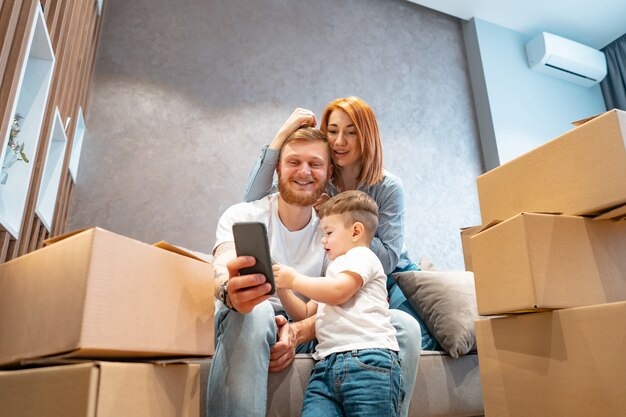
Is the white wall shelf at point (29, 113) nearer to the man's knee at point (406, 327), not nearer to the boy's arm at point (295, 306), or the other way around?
the boy's arm at point (295, 306)

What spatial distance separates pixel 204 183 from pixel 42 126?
920 mm

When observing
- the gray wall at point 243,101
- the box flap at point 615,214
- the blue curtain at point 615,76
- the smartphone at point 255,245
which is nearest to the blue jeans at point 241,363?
the smartphone at point 255,245

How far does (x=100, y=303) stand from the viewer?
642 mm

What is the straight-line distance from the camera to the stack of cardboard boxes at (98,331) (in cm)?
62

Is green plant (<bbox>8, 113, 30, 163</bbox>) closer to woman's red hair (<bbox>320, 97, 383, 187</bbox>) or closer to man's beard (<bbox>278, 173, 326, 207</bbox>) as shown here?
man's beard (<bbox>278, 173, 326, 207</bbox>)

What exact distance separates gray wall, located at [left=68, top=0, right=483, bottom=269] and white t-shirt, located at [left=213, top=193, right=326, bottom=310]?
0.99m

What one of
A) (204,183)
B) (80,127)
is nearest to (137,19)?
(80,127)

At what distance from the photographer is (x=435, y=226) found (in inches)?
115

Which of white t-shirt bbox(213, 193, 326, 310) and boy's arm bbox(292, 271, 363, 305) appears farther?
white t-shirt bbox(213, 193, 326, 310)

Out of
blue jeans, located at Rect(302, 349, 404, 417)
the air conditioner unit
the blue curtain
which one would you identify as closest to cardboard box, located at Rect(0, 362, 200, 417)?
blue jeans, located at Rect(302, 349, 404, 417)

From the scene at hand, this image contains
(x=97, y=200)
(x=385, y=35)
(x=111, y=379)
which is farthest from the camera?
(x=385, y=35)

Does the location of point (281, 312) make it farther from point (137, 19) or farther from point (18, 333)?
point (137, 19)

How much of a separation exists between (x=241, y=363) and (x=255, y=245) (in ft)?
1.02

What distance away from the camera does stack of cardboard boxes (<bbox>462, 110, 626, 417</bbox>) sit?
2.73 ft
